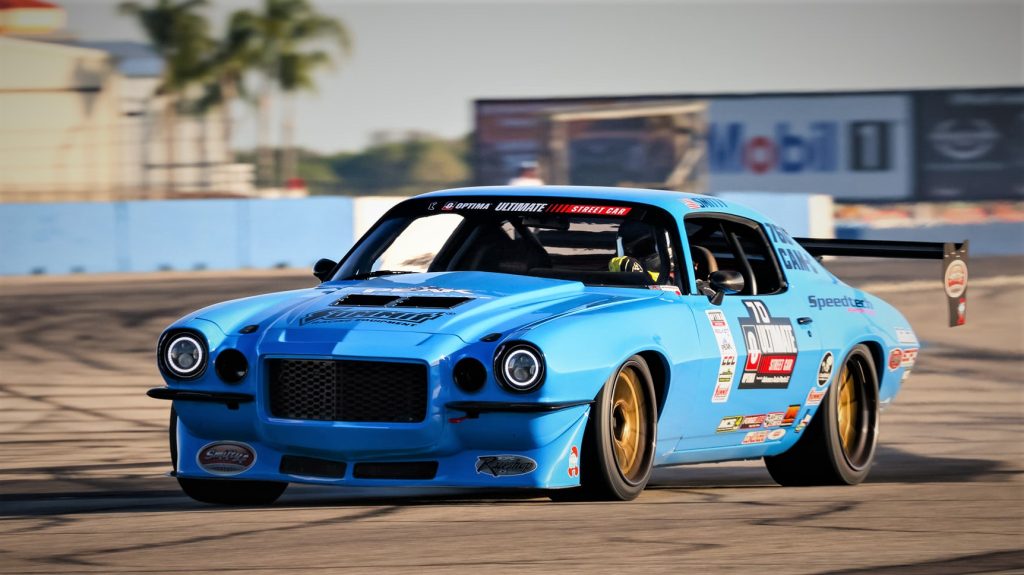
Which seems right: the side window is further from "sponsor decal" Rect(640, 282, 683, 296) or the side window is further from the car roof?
"sponsor decal" Rect(640, 282, 683, 296)

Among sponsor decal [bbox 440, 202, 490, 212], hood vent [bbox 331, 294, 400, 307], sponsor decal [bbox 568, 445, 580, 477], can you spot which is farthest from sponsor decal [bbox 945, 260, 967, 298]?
hood vent [bbox 331, 294, 400, 307]

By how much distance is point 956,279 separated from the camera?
923 cm

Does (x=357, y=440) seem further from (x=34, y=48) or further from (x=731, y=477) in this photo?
(x=34, y=48)

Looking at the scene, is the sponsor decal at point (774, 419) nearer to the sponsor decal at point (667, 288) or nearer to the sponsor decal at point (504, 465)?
the sponsor decal at point (667, 288)

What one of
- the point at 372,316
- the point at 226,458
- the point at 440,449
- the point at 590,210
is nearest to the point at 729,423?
the point at 590,210

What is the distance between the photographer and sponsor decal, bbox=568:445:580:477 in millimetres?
6371

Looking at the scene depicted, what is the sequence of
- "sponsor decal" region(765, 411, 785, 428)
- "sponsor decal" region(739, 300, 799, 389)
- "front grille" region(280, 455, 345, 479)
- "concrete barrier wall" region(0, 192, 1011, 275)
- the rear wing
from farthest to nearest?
"concrete barrier wall" region(0, 192, 1011, 275)
the rear wing
"sponsor decal" region(765, 411, 785, 428)
"sponsor decal" region(739, 300, 799, 389)
"front grille" region(280, 455, 345, 479)

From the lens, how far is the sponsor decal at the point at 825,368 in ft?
27.5

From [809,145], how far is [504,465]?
3930 cm

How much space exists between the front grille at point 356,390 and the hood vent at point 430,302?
440 millimetres

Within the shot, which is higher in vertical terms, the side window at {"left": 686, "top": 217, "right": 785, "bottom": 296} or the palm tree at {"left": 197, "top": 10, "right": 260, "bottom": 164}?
the palm tree at {"left": 197, "top": 10, "right": 260, "bottom": 164}

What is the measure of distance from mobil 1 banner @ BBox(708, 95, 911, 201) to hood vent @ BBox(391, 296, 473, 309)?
38104 mm

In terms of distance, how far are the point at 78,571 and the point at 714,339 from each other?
10.5ft

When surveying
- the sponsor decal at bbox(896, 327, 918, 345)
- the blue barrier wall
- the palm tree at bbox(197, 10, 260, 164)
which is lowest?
the blue barrier wall
